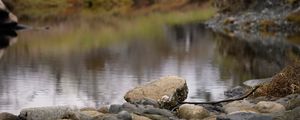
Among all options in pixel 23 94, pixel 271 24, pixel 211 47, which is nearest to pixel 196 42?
pixel 211 47

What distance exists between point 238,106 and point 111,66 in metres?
A: 16.3

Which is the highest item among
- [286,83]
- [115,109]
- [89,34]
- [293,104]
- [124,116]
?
[286,83]

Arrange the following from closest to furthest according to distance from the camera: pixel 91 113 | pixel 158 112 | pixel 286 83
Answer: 1. pixel 158 112
2. pixel 91 113
3. pixel 286 83

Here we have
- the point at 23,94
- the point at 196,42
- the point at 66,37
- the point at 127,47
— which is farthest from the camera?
the point at 66,37

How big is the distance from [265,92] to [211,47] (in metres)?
24.7

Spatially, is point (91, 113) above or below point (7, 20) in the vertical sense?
below

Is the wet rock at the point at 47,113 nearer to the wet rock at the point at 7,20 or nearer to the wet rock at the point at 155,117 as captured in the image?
the wet rock at the point at 155,117

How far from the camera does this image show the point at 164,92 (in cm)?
1664

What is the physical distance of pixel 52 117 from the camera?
47.9 ft

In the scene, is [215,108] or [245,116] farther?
[215,108]

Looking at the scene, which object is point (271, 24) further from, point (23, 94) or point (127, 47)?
point (23, 94)

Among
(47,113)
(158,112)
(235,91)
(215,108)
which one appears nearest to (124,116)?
(158,112)

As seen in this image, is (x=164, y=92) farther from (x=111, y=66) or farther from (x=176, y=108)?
(x=111, y=66)

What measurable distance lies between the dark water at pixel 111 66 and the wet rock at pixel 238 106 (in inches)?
211
